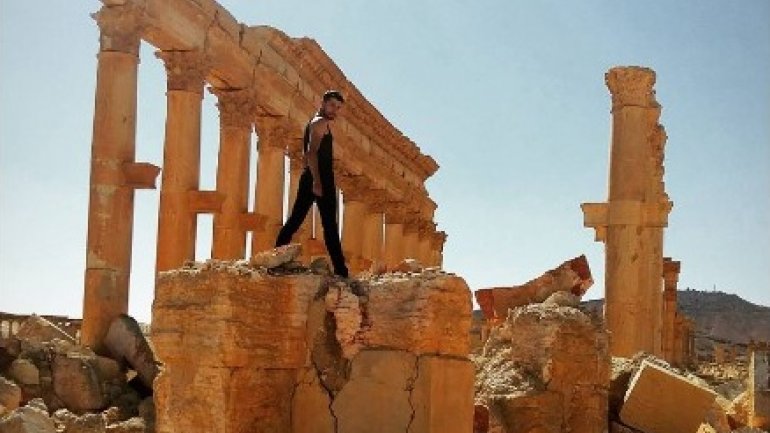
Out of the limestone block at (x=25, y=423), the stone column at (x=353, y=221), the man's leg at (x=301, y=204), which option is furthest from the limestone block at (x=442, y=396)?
the stone column at (x=353, y=221)

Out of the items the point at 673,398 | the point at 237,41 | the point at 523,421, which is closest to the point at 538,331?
the point at 523,421

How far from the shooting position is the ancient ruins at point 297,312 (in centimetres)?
676

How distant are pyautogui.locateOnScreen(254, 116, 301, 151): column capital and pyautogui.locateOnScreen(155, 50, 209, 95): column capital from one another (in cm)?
487

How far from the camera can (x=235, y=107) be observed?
2281 centimetres

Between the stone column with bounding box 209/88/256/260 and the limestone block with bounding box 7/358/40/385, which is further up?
the stone column with bounding box 209/88/256/260

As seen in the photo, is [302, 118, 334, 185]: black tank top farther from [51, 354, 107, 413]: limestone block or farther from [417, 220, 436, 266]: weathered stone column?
[417, 220, 436, 266]: weathered stone column

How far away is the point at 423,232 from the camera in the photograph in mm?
42062

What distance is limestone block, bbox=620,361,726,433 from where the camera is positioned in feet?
35.9

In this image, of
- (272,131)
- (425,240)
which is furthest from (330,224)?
(425,240)

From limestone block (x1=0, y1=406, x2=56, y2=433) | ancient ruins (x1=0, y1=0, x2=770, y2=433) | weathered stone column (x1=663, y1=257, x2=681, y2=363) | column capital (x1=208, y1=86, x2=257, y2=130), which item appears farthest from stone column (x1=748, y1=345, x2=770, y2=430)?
weathered stone column (x1=663, y1=257, x2=681, y2=363)

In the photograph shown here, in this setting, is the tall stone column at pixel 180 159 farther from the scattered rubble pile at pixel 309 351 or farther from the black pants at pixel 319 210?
the scattered rubble pile at pixel 309 351

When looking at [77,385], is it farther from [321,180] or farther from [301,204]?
[321,180]

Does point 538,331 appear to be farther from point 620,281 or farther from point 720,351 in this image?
point 720,351

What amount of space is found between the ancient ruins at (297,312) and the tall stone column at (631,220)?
30mm
